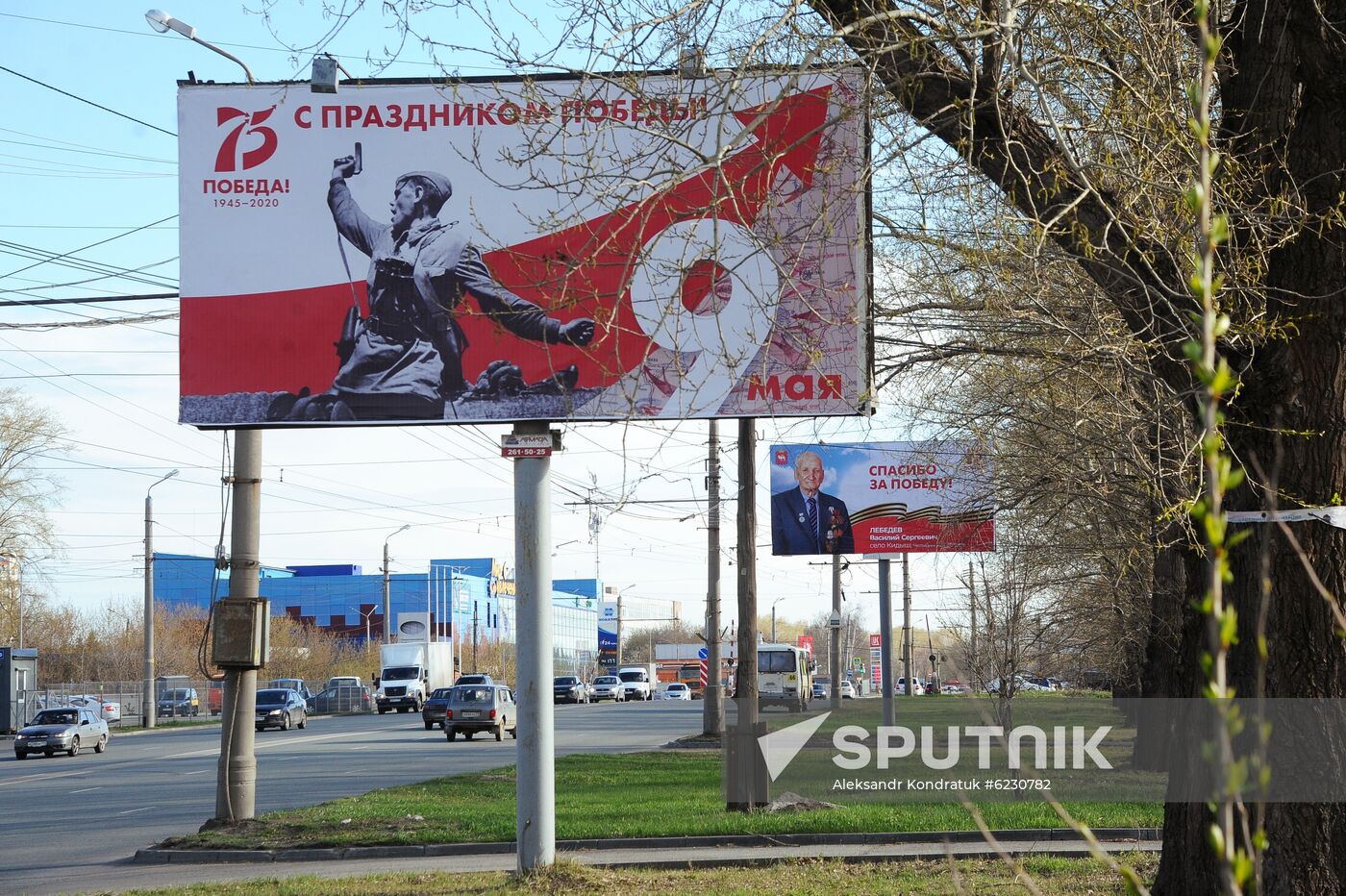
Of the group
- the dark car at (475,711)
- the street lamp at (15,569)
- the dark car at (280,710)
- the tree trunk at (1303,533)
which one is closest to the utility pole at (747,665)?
the tree trunk at (1303,533)

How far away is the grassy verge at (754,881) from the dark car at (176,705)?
2201 inches

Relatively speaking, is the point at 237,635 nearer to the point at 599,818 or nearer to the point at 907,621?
the point at 599,818

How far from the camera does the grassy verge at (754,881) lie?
1052cm

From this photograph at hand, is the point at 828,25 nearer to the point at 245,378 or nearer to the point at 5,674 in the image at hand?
the point at 245,378

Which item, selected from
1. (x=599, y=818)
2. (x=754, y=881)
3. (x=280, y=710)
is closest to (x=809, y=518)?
(x=599, y=818)

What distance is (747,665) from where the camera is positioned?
23781mm

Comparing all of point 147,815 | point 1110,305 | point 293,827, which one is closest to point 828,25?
point 1110,305

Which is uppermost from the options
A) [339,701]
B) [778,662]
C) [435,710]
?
[778,662]

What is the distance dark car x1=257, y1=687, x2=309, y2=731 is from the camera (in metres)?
47.6

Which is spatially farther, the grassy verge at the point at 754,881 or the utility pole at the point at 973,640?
the utility pole at the point at 973,640

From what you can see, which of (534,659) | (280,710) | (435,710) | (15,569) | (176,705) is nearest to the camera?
(534,659)

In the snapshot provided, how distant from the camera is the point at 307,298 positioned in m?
11.7

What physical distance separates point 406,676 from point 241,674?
48253mm

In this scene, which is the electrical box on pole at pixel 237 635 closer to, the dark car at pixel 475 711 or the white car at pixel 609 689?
the dark car at pixel 475 711
